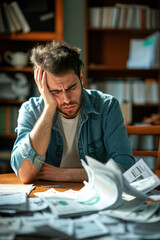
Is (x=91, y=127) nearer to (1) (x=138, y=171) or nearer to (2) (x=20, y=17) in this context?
(1) (x=138, y=171)

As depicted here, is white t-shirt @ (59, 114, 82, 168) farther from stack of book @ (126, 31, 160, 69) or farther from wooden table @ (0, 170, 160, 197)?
stack of book @ (126, 31, 160, 69)

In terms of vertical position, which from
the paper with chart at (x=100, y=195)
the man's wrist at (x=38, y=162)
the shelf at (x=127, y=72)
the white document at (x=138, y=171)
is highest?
the paper with chart at (x=100, y=195)

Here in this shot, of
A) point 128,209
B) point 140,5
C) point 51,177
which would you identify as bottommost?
point 51,177

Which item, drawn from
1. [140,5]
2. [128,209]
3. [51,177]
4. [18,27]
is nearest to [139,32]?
[140,5]

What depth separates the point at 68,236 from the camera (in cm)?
65

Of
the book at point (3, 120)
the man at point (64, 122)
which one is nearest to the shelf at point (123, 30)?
the book at point (3, 120)

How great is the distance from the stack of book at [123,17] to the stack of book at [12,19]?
2.29 feet

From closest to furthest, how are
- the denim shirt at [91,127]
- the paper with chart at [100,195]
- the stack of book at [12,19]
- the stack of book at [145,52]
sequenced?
the paper with chart at [100,195] < the denim shirt at [91,127] < the stack of book at [12,19] < the stack of book at [145,52]

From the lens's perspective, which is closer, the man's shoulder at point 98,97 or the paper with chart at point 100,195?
the paper with chart at point 100,195

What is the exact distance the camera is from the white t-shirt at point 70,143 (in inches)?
60.9

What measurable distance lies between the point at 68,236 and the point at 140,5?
3055 millimetres

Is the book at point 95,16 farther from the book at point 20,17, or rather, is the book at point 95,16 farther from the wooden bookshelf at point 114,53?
the book at point 20,17

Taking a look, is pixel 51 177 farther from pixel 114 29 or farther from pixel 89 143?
pixel 114 29

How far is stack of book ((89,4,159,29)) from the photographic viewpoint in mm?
3068
